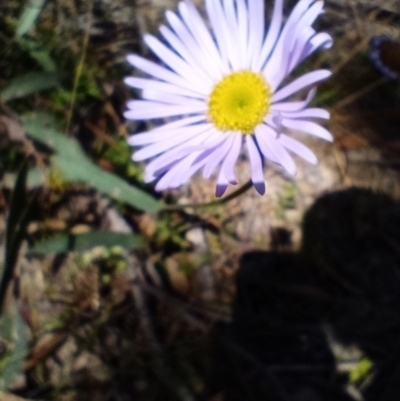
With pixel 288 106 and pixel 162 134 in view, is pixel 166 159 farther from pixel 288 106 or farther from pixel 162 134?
pixel 288 106

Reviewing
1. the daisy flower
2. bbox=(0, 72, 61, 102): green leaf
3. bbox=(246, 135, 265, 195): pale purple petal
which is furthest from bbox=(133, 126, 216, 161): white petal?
bbox=(0, 72, 61, 102): green leaf

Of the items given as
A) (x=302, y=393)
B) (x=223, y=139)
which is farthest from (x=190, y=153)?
(x=302, y=393)

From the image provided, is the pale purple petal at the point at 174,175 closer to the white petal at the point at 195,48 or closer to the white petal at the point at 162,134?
the white petal at the point at 162,134

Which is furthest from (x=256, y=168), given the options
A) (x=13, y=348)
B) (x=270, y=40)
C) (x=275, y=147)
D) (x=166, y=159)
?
A: (x=13, y=348)

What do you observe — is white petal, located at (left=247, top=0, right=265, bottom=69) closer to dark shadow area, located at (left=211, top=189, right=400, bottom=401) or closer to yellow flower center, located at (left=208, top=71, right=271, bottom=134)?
yellow flower center, located at (left=208, top=71, right=271, bottom=134)

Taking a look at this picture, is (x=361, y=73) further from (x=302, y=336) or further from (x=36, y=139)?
(x=36, y=139)

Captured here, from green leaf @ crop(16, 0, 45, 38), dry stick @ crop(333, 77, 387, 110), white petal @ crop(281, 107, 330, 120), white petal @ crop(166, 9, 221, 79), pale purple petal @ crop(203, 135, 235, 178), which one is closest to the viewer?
white petal @ crop(281, 107, 330, 120)
